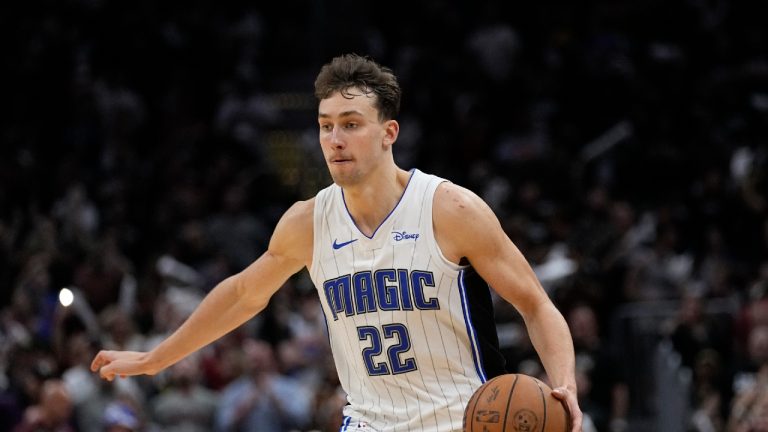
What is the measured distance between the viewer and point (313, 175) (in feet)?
62.5

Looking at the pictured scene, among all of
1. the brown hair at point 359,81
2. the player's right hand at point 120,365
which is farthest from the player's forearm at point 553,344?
the player's right hand at point 120,365

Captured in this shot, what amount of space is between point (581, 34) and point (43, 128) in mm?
7716

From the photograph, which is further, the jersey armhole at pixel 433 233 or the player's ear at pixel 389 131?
the player's ear at pixel 389 131

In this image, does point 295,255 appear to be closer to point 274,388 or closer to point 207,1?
point 274,388

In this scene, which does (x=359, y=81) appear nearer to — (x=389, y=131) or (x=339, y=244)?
(x=389, y=131)

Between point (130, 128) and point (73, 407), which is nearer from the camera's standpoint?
point (73, 407)

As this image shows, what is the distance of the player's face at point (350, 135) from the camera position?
6.00 metres

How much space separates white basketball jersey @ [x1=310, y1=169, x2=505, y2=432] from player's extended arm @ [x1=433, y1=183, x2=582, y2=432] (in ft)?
0.26

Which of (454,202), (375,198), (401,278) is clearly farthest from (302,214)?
(454,202)

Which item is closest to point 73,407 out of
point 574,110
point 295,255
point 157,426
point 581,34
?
point 157,426

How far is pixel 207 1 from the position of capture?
66.0 feet

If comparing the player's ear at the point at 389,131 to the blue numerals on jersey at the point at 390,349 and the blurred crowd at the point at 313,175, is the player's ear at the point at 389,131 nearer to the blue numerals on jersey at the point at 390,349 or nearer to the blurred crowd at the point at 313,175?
the blue numerals on jersey at the point at 390,349

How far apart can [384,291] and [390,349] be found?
26 centimetres

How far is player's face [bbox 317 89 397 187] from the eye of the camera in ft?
19.7
